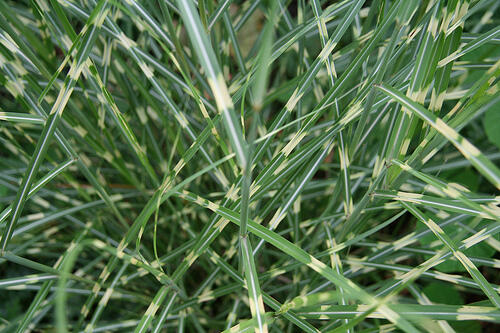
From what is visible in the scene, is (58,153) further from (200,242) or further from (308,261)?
(308,261)

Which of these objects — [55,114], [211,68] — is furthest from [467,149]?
[55,114]

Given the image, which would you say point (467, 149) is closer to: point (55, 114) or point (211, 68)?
point (211, 68)

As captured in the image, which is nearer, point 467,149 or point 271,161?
point 467,149

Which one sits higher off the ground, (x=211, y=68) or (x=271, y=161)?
(x=211, y=68)

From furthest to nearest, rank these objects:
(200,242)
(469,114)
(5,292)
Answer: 1. (5,292)
2. (200,242)
3. (469,114)

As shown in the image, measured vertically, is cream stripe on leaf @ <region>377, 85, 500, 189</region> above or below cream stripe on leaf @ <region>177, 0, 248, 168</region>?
below

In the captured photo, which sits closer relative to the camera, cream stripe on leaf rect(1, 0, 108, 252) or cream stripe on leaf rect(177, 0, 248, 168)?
cream stripe on leaf rect(177, 0, 248, 168)

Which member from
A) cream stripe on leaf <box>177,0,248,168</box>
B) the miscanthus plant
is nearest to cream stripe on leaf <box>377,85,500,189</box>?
the miscanthus plant

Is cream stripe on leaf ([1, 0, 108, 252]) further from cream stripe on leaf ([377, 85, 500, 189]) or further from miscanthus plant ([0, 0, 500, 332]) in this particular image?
cream stripe on leaf ([377, 85, 500, 189])

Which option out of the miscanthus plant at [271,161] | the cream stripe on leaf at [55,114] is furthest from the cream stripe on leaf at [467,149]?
the cream stripe on leaf at [55,114]

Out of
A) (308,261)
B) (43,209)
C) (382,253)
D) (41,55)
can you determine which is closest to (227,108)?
(308,261)

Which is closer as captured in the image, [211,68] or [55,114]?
[211,68]
